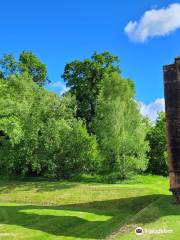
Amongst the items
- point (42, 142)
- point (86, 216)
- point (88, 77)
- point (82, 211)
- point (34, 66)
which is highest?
point (34, 66)

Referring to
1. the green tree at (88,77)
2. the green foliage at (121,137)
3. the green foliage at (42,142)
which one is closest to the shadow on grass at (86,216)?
the green foliage at (121,137)

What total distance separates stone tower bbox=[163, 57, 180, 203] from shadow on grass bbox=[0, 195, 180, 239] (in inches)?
65.8

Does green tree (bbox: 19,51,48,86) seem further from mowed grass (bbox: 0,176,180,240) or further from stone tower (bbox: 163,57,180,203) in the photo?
stone tower (bbox: 163,57,180,203)

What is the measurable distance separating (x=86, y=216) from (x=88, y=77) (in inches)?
1458

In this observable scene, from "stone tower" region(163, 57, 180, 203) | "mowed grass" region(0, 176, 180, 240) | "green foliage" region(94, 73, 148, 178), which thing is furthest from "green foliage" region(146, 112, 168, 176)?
"stone tower" region(163, 57, 180, 203)

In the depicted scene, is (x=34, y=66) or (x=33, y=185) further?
(x=34, y=66)

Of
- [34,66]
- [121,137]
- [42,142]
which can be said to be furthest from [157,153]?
[34,66]

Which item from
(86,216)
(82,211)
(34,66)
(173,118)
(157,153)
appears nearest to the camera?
(86,216)

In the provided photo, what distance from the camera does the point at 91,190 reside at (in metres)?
36.5

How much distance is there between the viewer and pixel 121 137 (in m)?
44.3

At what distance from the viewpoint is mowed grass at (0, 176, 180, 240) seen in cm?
2100

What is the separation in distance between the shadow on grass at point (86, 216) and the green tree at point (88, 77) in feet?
92.5

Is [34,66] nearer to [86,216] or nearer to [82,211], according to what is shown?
[82,211]

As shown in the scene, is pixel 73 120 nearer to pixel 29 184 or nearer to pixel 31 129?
pixel 31 129
